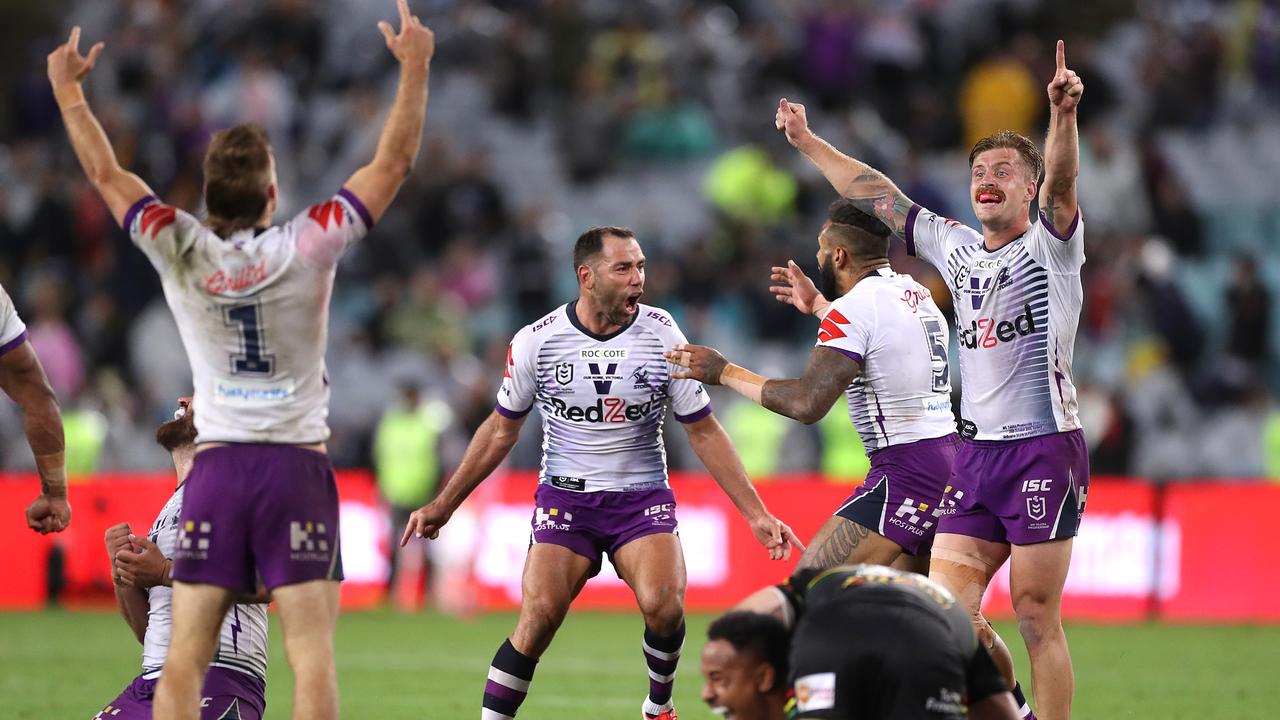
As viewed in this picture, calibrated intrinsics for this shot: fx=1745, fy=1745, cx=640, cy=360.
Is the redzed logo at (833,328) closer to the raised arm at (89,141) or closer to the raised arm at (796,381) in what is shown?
the raised arm at (796,381)

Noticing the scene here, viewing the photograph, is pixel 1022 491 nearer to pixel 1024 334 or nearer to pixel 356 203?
pixel 1024 334

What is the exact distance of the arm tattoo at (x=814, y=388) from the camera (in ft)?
27.5

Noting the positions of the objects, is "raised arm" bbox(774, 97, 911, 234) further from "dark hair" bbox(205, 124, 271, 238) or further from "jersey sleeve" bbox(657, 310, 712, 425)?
"dark hair" bbox(205, 124, 271, 238)

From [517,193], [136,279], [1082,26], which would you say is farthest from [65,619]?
[1082,26]

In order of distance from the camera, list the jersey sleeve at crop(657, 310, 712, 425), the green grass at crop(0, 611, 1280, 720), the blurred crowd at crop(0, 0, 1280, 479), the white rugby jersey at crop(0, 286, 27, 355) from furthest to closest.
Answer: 1. the blurred crowd at crop(0, 0, 1280, 479)
2. the green grass at crop(0, 611, 1280, 720)
3. the jersey sleeve at crop(657, 310, 712, 425)
4. the white rugby jersey at crop(0, 286, 27, 355)

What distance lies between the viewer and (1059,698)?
8.20m

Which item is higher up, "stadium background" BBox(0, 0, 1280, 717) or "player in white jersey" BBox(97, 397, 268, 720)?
"stadium background" BBox(0, 0, 1280, 717)

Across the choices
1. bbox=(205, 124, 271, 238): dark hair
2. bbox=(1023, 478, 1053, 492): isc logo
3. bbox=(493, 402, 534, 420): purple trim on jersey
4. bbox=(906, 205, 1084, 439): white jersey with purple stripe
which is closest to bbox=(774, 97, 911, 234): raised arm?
bbox=(906, 205, 1084, 439): white jersey with purple stripe

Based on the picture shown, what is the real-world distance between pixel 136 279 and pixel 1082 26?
14615mm

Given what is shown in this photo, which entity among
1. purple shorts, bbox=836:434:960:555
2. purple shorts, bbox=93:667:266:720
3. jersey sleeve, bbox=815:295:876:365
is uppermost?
jersey sleeve, bbox=815:295:876:365

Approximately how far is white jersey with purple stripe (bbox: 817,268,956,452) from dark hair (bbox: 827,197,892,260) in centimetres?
17

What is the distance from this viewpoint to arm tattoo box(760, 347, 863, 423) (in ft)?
27.5

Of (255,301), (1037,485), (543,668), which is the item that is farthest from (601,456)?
(543,668)

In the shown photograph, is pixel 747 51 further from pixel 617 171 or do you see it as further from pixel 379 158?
pixel 379 158
